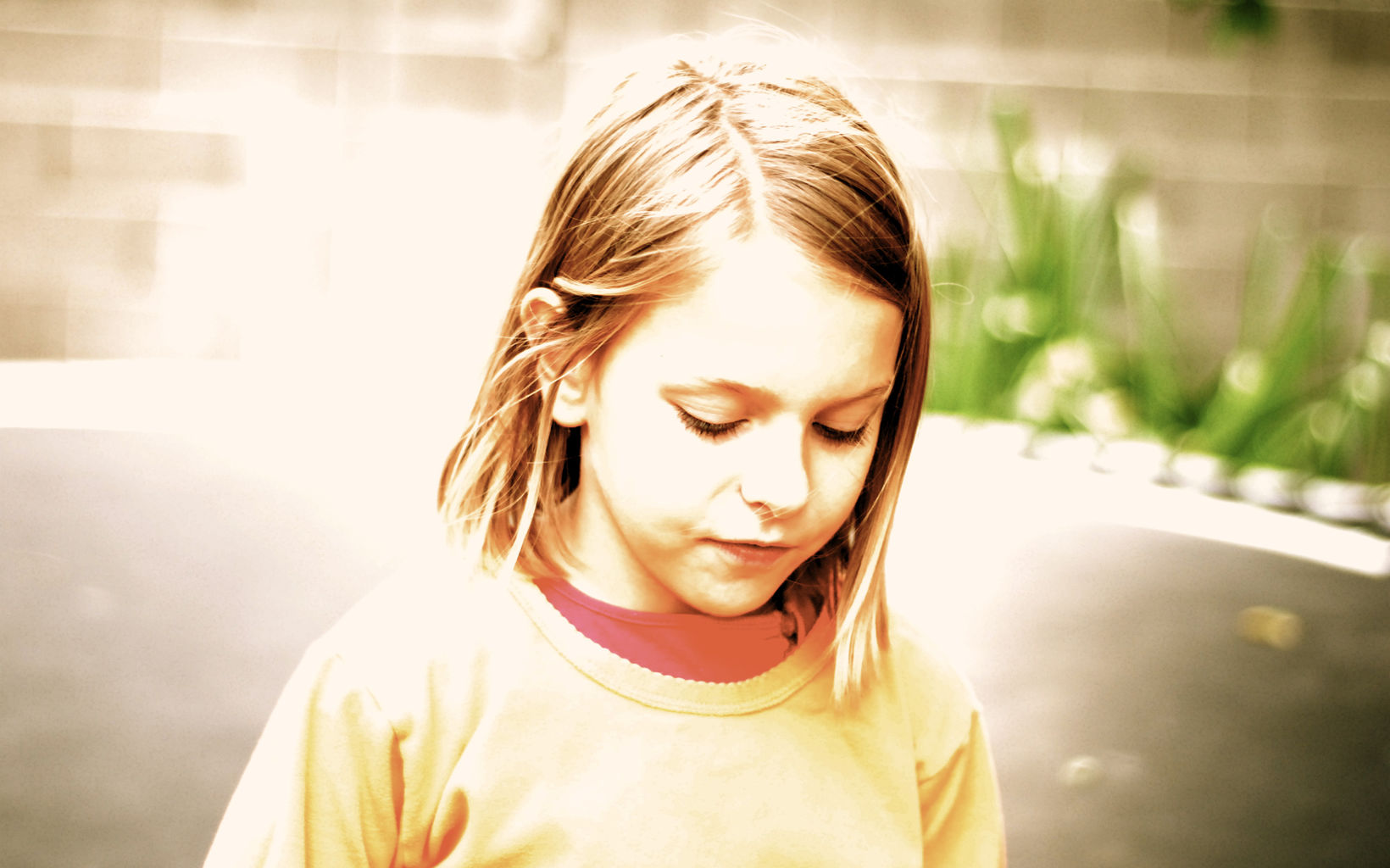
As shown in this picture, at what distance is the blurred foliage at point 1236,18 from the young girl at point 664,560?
1205mm

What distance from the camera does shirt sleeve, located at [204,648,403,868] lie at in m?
0.55

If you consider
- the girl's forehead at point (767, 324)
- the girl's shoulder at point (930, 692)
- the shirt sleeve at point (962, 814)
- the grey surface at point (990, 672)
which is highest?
the girl's forehead at point (767, 324)

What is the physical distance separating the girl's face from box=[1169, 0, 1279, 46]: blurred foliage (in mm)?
1257

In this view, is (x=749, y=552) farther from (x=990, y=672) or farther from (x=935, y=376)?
(x=935, y=376)

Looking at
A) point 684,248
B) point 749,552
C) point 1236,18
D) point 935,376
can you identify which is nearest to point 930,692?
point 749,552

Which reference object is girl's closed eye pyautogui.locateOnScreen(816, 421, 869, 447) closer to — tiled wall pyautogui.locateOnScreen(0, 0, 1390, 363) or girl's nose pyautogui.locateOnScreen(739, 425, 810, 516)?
girl's nose pyautogui.locateOnScreen(739, 425, 810, 516)

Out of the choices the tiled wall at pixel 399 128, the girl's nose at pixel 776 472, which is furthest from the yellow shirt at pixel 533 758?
the tiled wall at pixel 399 128

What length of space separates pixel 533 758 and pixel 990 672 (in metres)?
0.56

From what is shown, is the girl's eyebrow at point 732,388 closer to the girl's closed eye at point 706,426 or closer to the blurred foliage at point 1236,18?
the girl's closed eye at point 706,426

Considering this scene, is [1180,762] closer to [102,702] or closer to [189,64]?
[102,702]

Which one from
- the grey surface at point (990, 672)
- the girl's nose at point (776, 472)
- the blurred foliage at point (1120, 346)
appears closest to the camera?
the girl's nose at point (776, 472)

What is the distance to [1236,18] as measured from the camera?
1.61 meters

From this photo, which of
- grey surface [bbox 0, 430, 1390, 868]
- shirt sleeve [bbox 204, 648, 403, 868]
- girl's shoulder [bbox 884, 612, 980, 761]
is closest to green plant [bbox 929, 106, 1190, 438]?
grey surface [bbox 0, 430, 1390, 868]

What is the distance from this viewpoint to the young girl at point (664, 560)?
55cm
